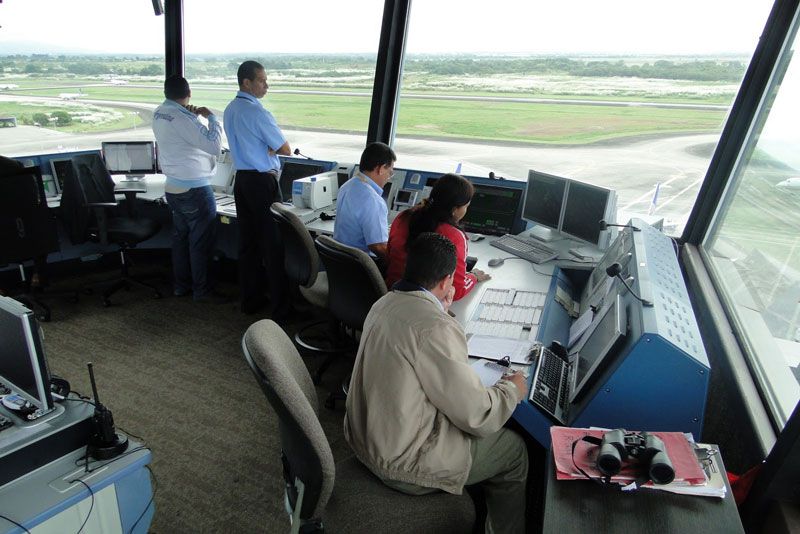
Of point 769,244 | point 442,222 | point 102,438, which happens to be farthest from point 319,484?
point 769,244

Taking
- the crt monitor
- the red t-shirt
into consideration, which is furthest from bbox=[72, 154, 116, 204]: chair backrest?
the crt monitor

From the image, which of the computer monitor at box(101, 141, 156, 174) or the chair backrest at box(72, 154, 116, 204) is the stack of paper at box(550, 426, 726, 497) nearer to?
the chair backrest at box(72, 154, 116, 204)

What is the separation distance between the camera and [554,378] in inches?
72.8

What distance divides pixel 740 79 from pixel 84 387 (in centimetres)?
393

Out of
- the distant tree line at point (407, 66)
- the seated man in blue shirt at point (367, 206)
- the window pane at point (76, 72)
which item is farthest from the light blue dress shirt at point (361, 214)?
the window pane at point (76, 72)

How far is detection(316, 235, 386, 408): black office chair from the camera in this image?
2385 millimetres

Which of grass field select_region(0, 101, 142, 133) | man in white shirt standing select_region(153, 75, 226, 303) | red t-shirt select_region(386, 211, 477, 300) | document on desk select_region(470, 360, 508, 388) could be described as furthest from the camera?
grass field select_region(0, 101, 142, 133)

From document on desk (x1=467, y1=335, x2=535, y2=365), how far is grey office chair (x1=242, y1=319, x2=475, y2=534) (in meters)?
0.53

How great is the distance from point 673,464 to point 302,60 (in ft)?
14.1

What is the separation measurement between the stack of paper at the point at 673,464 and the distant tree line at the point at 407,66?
2392 mm

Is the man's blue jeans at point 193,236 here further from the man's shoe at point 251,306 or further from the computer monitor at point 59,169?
the computer monitor at point 59,169

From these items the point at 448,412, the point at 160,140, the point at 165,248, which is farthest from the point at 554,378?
the point at 165,248

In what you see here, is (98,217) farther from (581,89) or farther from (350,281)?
(581,89)

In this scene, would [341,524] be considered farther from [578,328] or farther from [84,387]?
[84,387]
